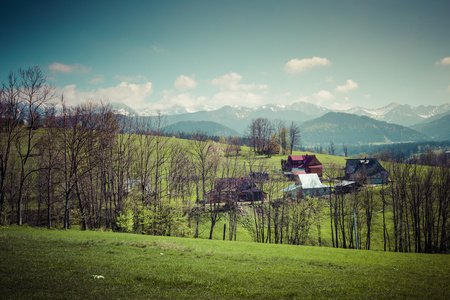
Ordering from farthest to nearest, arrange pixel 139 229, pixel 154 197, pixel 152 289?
pixel 154 197 < pixel 139 229 < pixel 152 289

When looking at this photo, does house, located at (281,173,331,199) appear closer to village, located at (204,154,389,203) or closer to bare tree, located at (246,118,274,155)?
village, located at (204,154,389,203)

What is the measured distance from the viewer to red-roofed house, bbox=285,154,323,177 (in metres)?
90.7

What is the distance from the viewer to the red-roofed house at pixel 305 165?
90.7m

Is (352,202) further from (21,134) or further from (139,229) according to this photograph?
(21,134)

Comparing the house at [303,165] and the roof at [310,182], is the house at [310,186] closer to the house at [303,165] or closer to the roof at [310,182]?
the roof at [310,182]

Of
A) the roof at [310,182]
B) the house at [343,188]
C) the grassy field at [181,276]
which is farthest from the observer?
the roof at [310,182]

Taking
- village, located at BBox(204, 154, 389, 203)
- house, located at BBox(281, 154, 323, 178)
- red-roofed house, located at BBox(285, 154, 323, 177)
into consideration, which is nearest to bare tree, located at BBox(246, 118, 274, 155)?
house, located at BBox(281, 154, 323, 178)

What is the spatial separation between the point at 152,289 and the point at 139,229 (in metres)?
25.7

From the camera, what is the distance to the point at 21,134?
30766 millimetres

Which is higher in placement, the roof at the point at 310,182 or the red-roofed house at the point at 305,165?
the red-roofed house at the point at 305,165

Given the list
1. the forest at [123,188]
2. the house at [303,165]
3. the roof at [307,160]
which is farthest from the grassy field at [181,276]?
the roof at [307,160]

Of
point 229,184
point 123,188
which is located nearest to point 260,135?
point 229,184

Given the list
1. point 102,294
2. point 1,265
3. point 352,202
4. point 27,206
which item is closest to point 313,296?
point 102,294

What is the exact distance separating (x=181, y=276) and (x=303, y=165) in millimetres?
89887
